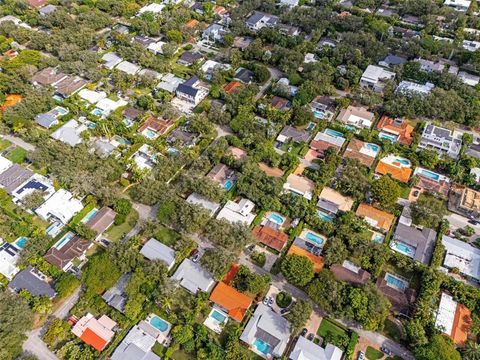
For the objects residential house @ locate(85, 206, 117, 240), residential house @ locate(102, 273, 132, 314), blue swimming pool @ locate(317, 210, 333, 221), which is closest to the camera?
residential house @ locate(102, 273, 132, 314)

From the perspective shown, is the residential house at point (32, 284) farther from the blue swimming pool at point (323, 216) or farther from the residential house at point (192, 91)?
Result: the residential house at point (192, 91)

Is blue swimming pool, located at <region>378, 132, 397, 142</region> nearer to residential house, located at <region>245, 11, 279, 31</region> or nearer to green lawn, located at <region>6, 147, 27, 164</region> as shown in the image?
residential house, located at <region>245, 11, 279, 31</region>

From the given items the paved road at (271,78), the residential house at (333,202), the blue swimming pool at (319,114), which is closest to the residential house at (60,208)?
the residential house at (333,202)

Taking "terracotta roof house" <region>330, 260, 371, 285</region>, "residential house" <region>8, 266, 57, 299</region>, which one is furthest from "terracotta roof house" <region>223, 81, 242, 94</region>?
"residential house" <region>8, 266, 57, 299</region>

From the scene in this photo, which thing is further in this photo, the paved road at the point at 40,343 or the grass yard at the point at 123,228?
the grass yard at the point at 123,228

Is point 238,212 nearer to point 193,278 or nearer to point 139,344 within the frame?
point 193,278

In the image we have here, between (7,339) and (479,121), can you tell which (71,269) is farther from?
(479,121)

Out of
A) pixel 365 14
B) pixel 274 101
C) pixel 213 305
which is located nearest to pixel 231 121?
pixel 274 101
